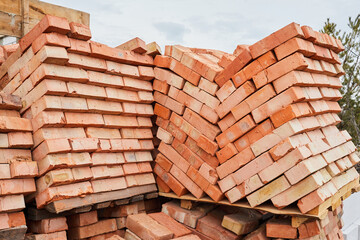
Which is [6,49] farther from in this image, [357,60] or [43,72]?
[357,60]

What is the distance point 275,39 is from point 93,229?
2.84 metres

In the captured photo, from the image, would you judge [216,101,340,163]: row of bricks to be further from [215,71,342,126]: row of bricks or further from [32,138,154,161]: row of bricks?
[32,138,154,161]: row of bricks

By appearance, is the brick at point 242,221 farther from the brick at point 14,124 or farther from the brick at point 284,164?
the brick at point 14,124

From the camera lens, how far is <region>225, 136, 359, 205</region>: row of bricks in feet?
11.2

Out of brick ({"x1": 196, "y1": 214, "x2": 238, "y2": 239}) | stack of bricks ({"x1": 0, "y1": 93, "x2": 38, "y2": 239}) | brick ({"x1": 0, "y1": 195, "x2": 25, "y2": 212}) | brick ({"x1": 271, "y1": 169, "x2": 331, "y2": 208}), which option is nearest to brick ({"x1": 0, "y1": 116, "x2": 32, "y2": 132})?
stack of bricks ({"x1": 0, "y1": 93, "x2": 38, "y2": 239})

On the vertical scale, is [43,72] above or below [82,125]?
above

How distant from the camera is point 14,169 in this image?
3.40 metres

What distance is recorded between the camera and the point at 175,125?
4410 mm

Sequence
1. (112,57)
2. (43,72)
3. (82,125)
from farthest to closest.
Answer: (112,57) < (82,125) < (43,72)

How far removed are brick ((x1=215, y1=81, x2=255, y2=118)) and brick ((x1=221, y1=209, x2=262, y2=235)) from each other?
3.75 ft

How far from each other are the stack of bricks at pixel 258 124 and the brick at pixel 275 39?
0.01 meters

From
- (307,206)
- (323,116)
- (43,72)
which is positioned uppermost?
(43,72)

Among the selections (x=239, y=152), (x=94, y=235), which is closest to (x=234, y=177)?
(x=239, y=152)

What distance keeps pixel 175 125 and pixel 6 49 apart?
2.40 m
